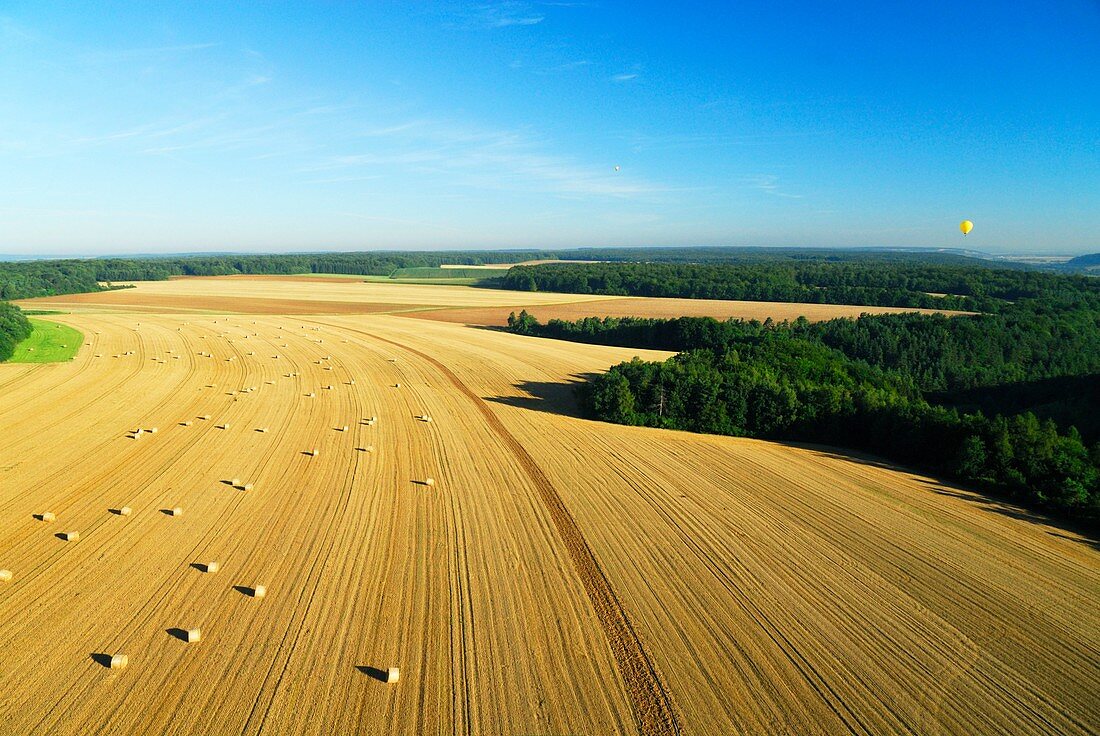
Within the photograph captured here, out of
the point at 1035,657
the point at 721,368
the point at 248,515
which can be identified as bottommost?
the point at 1035,657

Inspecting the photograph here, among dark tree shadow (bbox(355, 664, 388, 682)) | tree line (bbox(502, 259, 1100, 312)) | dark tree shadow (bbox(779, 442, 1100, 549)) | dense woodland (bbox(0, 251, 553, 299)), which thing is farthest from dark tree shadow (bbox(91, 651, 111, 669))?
dense woodland (bbox(0, 251, 553, 299))

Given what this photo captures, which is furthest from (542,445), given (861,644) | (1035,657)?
(1035,657)

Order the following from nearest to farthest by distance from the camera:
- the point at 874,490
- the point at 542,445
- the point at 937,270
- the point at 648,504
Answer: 1. the point at 648,504
2. the point at 874,490
3. the point at 542,445
4. the point at 937,270

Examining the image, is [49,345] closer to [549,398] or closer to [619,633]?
[549,398]

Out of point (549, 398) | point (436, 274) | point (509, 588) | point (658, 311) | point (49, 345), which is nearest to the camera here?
point (509, 588)

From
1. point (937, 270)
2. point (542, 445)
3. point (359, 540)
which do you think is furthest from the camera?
point (937, 270)

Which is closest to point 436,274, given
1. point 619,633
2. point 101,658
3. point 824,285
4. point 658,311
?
point 658,311

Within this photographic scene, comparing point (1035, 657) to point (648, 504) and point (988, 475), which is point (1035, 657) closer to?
point (648, 504)
